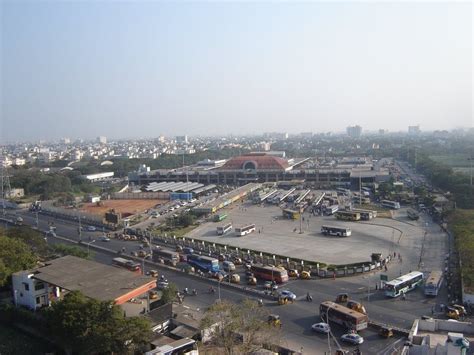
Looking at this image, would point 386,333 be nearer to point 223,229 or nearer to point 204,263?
point 204,263

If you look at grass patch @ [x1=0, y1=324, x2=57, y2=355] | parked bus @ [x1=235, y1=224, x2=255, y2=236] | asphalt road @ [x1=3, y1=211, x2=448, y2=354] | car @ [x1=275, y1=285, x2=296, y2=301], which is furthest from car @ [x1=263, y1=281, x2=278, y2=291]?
parked bus @ [x1=235, y1=224, x2=255, y2=236]

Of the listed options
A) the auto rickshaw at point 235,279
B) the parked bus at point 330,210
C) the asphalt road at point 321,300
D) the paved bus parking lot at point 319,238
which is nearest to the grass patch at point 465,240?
the asphalt road at point 321,300

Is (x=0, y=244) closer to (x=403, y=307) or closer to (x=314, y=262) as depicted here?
(x=314, y=262)

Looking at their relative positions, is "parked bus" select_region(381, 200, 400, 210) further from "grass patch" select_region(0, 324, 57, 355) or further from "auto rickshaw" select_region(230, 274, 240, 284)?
"grass patch" select_region(0, 324, 57, 355)

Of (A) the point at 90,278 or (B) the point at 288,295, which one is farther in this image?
(B) the point at 288,295

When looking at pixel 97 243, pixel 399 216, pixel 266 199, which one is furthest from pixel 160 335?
pixel 266 199

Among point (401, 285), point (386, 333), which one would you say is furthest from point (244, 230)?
point (386, 333)

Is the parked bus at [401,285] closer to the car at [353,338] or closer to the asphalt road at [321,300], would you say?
the asphalt road at [321,300]
